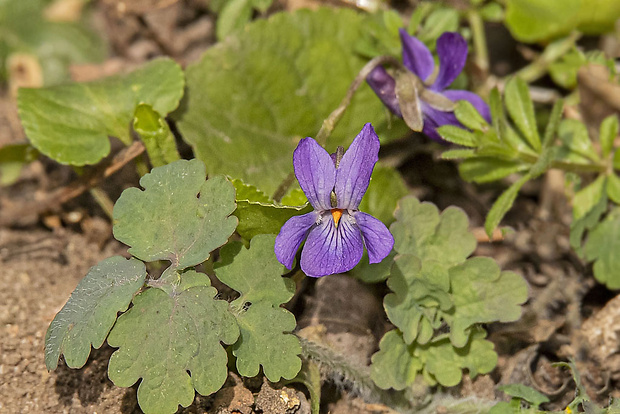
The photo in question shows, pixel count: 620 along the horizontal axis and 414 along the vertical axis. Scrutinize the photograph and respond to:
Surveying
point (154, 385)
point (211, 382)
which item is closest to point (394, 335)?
point (211, 382)

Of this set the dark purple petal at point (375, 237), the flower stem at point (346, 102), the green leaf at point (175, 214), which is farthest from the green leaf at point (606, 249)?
the green leaf at point (175, 214)

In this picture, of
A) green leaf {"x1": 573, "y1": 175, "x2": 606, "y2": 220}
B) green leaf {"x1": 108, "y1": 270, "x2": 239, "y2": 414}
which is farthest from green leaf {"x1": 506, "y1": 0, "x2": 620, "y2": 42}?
green leaf {"x1": 108, "y1": 270, "x2": 239, "y2": 414}

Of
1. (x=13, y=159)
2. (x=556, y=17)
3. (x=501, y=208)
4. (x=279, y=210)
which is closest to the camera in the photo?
(x=279, y=210)

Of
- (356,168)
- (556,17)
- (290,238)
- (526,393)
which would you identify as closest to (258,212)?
(290,238)

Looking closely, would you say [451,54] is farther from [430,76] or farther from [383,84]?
[383,84]

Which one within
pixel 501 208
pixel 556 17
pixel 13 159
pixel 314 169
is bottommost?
pixel 13 159

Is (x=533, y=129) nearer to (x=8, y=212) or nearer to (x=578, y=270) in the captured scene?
(x=578, y=270)
